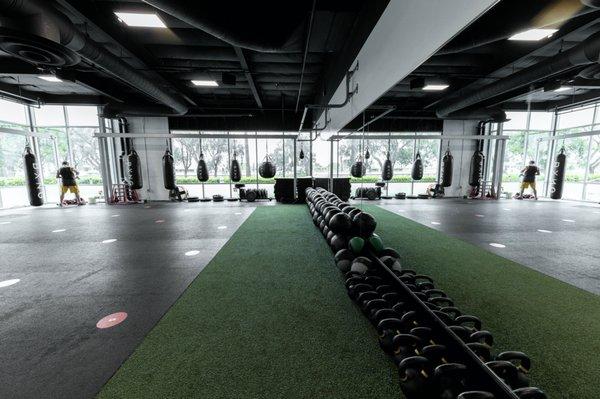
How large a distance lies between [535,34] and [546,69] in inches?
25.7

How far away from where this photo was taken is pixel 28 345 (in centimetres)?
159

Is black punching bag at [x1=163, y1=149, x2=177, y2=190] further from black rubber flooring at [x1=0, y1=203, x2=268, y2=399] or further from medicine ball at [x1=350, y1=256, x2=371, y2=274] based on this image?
medicine ball at [x1=350, y1=256, x2=371, y2=274]

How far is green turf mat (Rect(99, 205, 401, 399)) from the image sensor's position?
4.09 ft

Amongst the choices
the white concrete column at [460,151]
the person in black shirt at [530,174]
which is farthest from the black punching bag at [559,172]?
the white concrete column at [460,151]

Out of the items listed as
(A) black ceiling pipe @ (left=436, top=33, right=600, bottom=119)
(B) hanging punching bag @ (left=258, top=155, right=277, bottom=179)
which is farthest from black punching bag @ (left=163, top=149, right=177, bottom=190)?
(A) black ceiling pipe @ (left=436, top=33, right=600, bottom=119)

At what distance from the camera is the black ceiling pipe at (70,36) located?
7.66 ft

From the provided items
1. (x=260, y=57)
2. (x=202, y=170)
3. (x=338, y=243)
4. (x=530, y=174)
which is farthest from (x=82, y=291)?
(x=530, y=174)

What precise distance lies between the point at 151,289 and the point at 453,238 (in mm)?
3822

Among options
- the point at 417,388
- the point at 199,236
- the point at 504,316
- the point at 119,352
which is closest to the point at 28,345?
the point at 119,352

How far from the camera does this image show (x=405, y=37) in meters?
2.04

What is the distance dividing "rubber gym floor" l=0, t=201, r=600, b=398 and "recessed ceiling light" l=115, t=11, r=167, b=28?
2.90m

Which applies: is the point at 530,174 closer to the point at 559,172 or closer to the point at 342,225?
the point at 559,172

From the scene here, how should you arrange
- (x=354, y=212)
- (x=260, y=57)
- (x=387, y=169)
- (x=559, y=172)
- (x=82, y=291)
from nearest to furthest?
(x=82, y=291)
(x=354, y=212)
(x=260, y=57)
(x=559, y=172)
(x=387, y=169)

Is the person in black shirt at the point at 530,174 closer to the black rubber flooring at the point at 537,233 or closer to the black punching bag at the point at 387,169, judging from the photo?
the black rubber flooring at the point at 537,233
